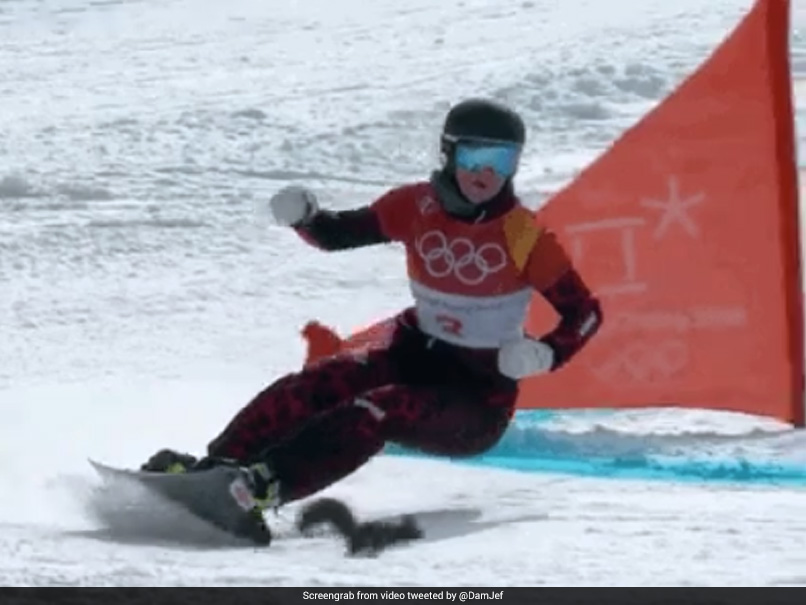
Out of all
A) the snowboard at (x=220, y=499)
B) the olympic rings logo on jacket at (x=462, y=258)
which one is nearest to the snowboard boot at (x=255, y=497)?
the snowboard at (x=220, y=499)

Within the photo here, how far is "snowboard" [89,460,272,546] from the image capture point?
181 inches

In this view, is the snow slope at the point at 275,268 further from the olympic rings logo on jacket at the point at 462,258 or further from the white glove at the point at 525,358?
the olympic rings logo on jacket at the point at 462,258

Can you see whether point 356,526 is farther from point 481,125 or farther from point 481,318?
point 481,125

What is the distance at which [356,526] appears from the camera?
473 centimetres

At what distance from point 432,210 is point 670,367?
1.16m

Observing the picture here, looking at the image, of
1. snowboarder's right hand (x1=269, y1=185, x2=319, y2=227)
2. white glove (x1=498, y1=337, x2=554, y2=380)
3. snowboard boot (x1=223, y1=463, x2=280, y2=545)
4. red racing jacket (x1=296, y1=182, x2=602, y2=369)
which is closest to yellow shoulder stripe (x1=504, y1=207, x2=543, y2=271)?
red racing jacket (x1=296, y1=182, x2=602, y2=369)

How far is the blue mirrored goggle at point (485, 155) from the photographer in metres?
4.96

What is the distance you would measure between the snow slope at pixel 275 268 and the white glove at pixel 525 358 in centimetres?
36

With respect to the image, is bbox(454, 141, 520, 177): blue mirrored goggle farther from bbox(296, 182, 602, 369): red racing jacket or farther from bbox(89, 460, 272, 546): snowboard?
bbox(89, 460, 272, 546): snowboard

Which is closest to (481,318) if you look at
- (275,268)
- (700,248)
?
(700,248)

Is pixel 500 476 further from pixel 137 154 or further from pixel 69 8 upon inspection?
pixel 69 8

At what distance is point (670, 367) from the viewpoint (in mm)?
5965

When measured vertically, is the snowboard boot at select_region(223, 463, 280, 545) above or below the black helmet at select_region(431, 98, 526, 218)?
below
